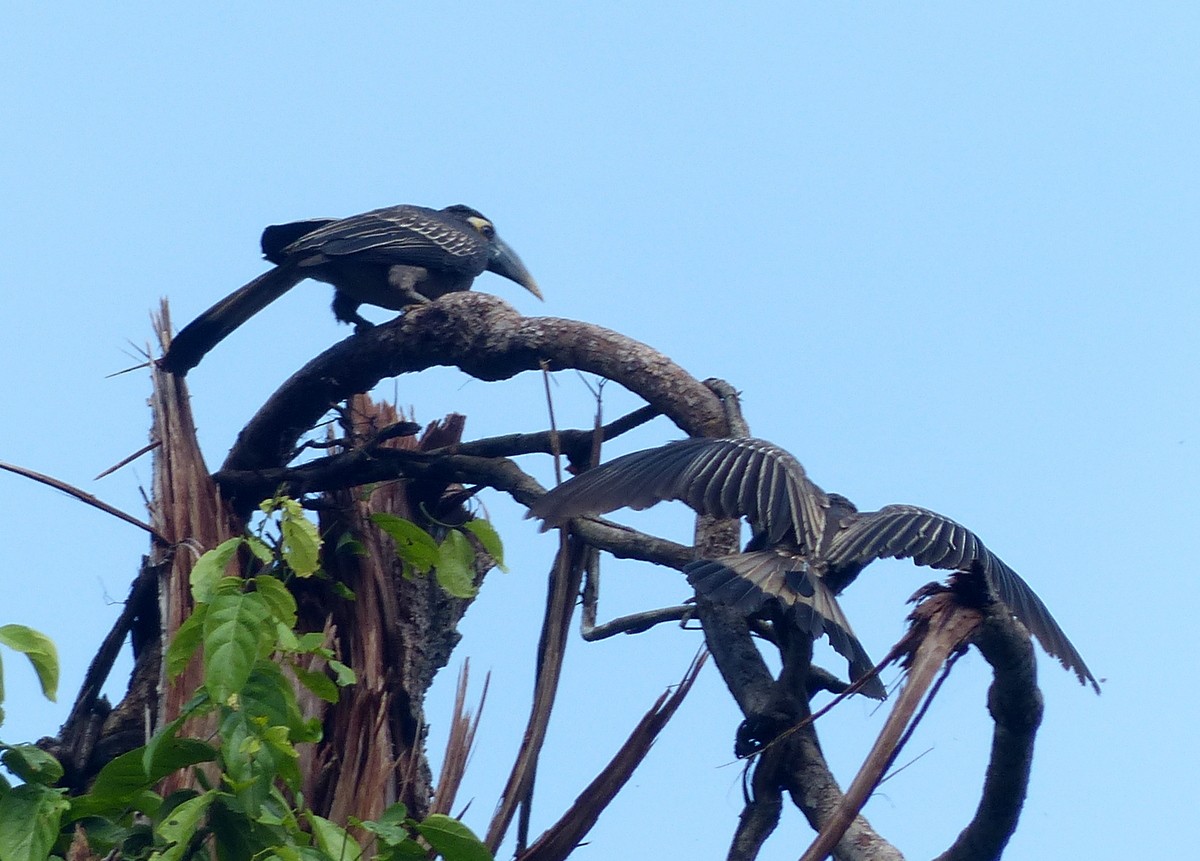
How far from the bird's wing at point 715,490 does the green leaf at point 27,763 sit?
135 cm

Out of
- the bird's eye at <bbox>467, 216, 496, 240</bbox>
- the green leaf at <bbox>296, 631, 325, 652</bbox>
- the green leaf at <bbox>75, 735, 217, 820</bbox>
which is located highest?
the bird's eye at <bbox>467, 216, 496, 240</bbox>

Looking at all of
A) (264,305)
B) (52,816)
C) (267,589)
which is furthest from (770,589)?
(264,305)

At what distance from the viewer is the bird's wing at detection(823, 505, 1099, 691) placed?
10.4 feet

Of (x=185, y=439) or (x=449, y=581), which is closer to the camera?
(x=449, y=581)

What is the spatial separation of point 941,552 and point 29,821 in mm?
1916

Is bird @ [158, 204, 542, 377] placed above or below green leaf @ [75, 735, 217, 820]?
above

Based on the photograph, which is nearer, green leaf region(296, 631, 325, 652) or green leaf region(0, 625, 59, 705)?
green leaf region(0, 625, 59, 705)

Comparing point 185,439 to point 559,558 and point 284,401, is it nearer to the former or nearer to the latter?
point 284,401

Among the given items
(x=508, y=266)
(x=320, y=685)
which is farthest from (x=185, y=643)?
(x=508, y=266)

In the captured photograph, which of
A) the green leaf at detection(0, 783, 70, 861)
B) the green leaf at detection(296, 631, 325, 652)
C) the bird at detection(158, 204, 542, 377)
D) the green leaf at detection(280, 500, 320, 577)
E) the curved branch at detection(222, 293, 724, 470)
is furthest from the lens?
the bird at detection(158, 204, 542, 377)

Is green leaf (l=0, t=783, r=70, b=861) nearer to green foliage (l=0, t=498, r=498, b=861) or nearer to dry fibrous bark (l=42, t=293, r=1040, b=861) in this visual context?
green foliage (l=0, t=498, r=498, b=861)

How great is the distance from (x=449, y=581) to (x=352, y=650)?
1.36ft

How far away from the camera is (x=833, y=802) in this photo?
298cm

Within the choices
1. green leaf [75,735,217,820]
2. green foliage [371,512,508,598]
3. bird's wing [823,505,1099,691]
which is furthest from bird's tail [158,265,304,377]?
bird's wing [823,505,1099,691]
